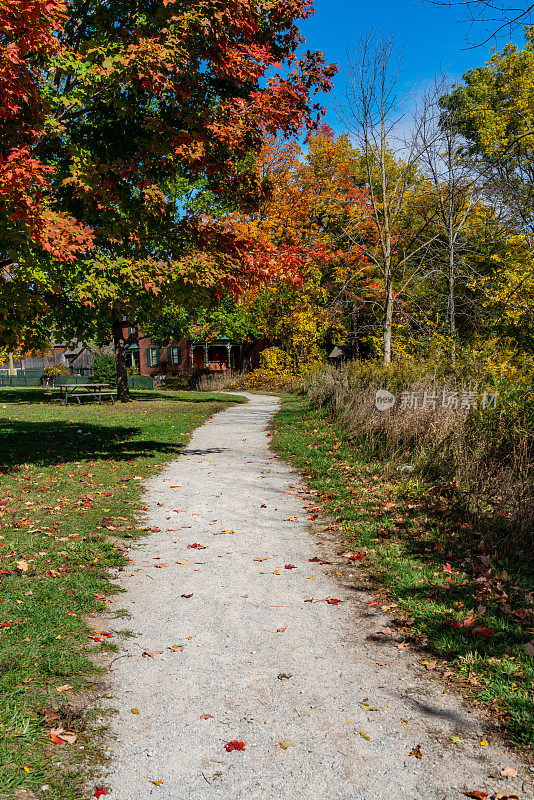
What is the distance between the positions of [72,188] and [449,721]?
882 centimetres

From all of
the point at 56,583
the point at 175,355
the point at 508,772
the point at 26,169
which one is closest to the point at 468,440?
the point at 508,772

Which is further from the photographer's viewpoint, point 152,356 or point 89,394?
point 152,356

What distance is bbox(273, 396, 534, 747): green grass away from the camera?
11.1 ft

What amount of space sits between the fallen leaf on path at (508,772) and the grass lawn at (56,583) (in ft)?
6.56

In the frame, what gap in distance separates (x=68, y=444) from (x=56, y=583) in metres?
7.90

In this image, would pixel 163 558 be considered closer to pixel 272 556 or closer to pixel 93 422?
pixel 272 556

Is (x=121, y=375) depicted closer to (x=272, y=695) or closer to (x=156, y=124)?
(x=156, y=124)

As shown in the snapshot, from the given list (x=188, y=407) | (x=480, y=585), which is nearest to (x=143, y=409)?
(x=188, y=407)

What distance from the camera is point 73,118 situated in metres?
8.50

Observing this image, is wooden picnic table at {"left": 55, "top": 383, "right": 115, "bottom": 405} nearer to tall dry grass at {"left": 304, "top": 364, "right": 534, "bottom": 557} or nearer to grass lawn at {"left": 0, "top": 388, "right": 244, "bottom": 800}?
grass lawn at {"left": 0, "top": 388, "right": 244, "bottom": 800}

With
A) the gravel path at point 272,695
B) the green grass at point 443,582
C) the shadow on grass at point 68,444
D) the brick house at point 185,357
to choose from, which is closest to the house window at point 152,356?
the brick house at point 185,357

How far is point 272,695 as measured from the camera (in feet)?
10.8

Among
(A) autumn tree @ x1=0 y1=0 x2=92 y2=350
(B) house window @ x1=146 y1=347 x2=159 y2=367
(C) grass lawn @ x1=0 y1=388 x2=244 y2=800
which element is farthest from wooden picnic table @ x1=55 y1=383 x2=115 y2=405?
(B) house window @ x1=146 y1=347 x2=159 y2=367

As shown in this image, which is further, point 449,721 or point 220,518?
point 220,518
